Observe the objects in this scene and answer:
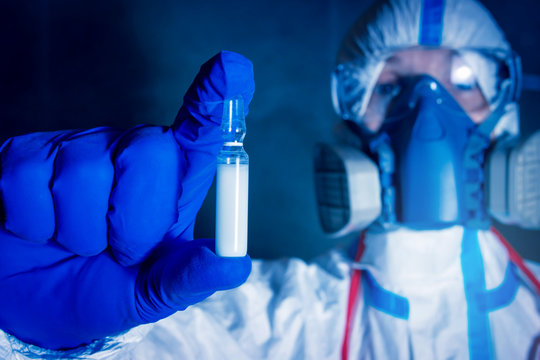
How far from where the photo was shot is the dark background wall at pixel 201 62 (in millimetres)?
1089

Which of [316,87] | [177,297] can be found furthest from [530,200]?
[177,297]

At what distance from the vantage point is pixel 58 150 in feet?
2.17

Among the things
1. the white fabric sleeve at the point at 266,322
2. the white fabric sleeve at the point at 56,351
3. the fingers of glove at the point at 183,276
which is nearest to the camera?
the fingers of glove at the point at 183,276

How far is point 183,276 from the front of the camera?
59 centimetres

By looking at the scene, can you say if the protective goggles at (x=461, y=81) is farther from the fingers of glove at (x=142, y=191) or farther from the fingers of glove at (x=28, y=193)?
the fingers of glove at (x=28, y=193)

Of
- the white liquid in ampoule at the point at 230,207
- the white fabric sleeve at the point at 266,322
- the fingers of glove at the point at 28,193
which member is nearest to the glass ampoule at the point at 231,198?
the white liquid in ampoule at the point at 230,207

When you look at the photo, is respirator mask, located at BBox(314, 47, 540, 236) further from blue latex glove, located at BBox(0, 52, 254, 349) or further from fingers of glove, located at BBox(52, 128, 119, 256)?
fingers of glove, located at BBox(52, 128, 119, 256)

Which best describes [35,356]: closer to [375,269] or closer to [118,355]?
[118,355]

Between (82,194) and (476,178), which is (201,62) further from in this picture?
(476,178)

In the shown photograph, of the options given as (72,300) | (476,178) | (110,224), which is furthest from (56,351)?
(476,178)

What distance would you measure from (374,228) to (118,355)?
0.75 m

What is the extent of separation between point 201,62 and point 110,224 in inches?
28.1

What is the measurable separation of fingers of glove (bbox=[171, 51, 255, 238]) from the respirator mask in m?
0.52

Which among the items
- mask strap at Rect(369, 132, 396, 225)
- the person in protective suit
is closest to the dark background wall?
the person in protective suit
